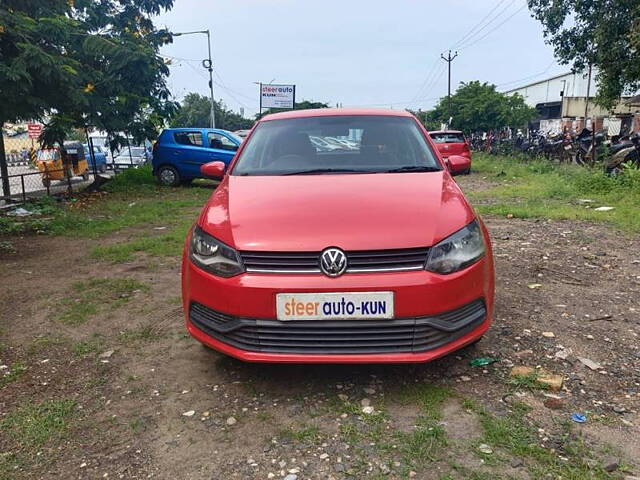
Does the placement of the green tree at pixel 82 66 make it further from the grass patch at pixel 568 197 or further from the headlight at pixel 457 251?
the grass patch at pixel 568 197

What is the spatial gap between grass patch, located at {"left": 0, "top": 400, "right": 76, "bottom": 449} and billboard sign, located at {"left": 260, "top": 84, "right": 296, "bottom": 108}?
29.8m

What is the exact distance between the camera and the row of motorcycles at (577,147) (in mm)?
10797

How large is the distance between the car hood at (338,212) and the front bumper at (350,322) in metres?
0.17

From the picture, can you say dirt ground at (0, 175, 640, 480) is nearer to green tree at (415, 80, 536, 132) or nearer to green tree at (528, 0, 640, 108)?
green tree at (528, 0, 640, 108)

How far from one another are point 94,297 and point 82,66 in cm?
760

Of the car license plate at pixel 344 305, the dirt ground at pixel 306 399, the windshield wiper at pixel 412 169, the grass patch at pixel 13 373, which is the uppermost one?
the windshield wiper at pixel 412 169

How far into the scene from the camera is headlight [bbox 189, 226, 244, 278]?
2.51 m

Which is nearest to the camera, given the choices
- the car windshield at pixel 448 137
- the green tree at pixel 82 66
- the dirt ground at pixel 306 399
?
the dirt ground at pixel 306 399

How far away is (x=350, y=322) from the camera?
2381 millimetres

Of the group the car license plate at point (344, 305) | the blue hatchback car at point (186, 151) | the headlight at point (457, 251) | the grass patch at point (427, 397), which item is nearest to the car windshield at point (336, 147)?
the headlight at point (457, 251)

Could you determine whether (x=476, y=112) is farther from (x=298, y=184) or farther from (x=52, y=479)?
(x=52, y=479)

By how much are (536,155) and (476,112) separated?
7014 millimetres

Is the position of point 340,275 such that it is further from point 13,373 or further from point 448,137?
point 448,137

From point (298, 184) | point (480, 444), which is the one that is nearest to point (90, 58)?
point (298, 184)
